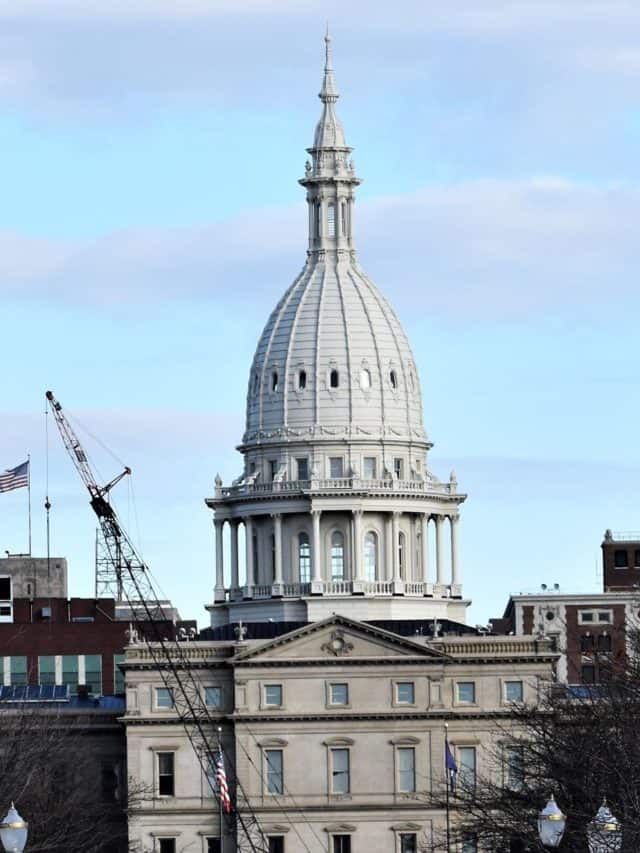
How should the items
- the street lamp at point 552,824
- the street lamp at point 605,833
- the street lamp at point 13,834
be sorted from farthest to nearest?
the street lamp at point 605,833, the street lamp at point 552,824, the street lamp at point 13,834

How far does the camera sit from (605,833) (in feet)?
350

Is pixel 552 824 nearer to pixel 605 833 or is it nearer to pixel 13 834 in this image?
pixel 605 833

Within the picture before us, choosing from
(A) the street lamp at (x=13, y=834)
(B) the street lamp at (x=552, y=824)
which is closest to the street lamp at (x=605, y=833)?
(B) the street lamp at (x=552, y=824)

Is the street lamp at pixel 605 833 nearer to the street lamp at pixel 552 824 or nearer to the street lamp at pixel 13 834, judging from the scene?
the street lamp at pixel 552 824

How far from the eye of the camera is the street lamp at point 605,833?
103062 millimetres

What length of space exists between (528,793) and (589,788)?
57.9ft

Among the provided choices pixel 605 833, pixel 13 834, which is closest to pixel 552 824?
pixel 605 833

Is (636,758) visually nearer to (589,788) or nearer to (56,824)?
(589,788)

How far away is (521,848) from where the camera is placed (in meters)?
178

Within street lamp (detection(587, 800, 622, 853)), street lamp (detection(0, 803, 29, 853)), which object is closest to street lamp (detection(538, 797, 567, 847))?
street lamp (detection(587, 800, 622, 853))

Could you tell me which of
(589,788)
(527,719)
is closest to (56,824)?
(527,719)

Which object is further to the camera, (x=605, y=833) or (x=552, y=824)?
(x=605, y=833)

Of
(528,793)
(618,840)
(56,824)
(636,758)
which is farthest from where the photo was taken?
(56,824)

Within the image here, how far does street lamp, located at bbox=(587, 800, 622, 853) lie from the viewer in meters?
103
